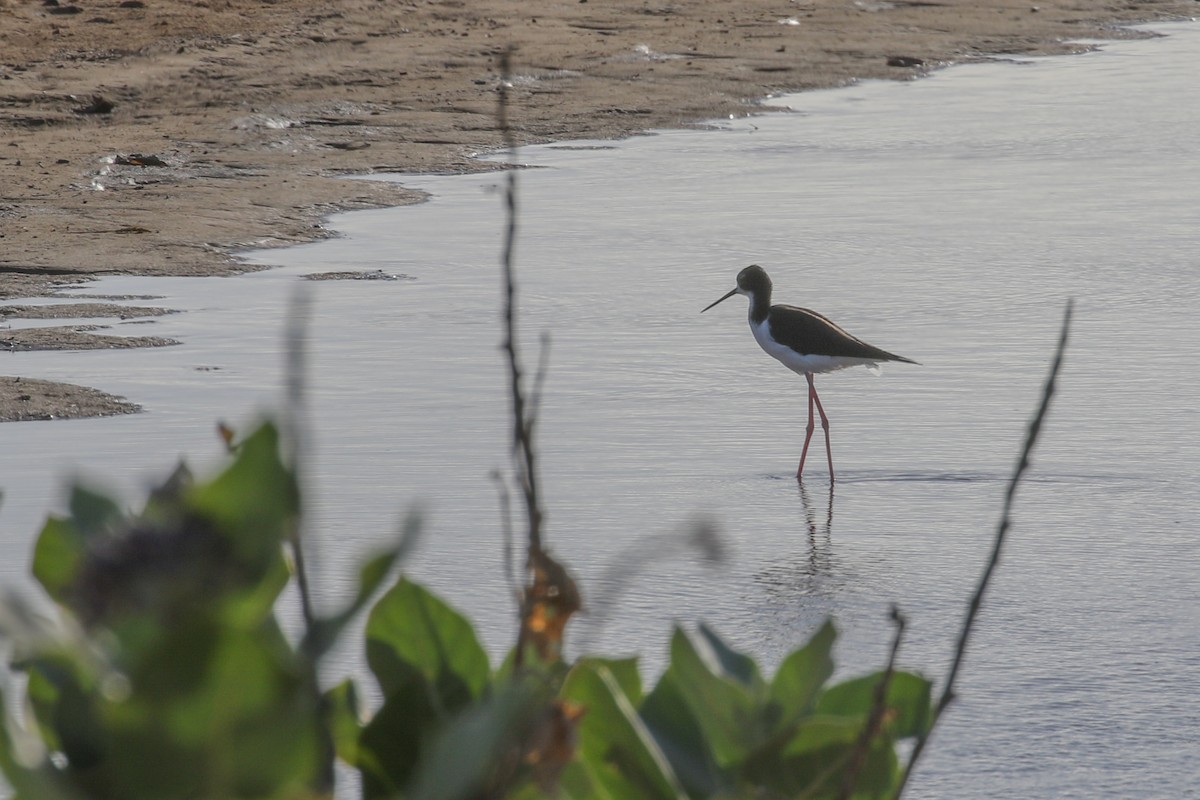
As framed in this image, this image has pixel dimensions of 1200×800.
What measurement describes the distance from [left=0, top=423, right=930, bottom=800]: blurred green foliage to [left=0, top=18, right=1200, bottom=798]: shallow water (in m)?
0.08

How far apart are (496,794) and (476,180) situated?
42.3ft

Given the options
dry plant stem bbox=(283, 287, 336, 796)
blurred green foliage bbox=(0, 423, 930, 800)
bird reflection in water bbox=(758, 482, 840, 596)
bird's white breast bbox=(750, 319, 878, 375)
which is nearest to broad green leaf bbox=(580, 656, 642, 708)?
blurred green foliage bbox=(0, 423, 930, 800)

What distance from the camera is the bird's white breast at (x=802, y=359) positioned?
7738 millimetres

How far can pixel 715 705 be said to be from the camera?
1195 mm

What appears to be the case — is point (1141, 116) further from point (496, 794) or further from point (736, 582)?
point (496, 794)

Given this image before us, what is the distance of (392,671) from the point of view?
3.92ft

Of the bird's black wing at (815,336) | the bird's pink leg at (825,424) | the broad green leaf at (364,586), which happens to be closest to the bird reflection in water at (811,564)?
the bird's pink leg at (825,424)

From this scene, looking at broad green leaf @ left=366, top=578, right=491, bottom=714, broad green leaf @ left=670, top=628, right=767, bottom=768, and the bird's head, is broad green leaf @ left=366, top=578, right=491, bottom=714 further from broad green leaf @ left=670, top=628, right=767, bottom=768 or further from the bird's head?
the bird's head

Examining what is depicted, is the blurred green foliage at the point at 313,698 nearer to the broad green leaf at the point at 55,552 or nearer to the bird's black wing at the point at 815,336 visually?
the broad green leaf at the point at 55,552

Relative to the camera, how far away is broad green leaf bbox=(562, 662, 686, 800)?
1.15 m

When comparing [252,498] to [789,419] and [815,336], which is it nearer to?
[815,336]

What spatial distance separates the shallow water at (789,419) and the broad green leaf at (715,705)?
0.06m

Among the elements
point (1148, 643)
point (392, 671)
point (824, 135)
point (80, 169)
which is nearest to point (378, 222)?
point (80, 169)

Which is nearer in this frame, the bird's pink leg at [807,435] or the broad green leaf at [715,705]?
the broad green leaf at [715,705]
